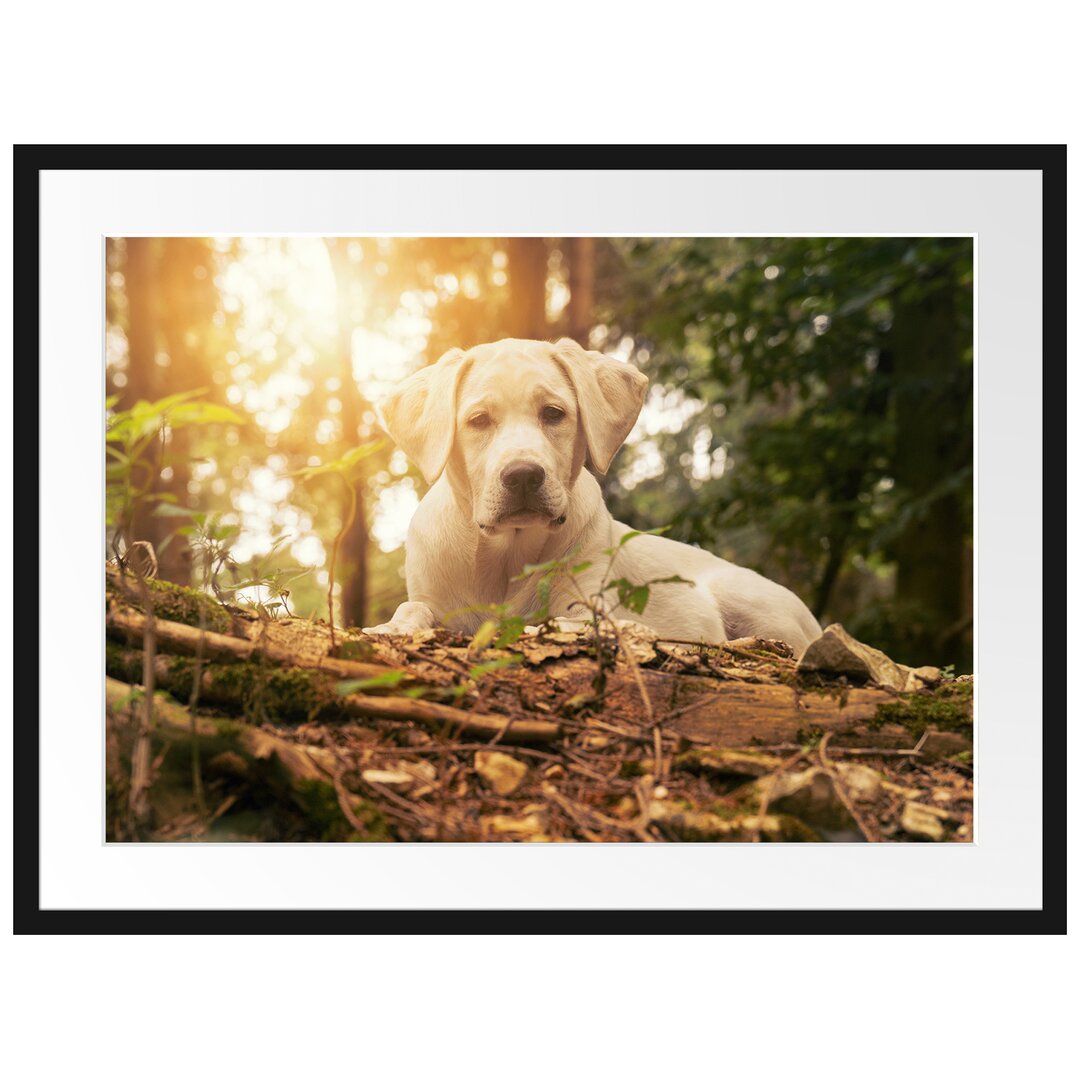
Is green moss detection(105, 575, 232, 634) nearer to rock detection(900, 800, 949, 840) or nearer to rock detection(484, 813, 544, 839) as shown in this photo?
rock detection(484, 813, 544, 839)

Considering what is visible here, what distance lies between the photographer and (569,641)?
10.7ft

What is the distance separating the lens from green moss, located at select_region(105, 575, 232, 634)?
3004 mm

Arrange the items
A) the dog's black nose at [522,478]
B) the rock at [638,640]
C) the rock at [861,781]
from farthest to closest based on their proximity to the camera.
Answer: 1. the dog's black nose at [522,478]
2. the rock at [638,640]
3. the rock at [861,781]

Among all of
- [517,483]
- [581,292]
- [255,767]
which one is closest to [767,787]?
[517,483]

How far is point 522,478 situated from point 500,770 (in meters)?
1.07

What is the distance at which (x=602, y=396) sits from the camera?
3.68 m

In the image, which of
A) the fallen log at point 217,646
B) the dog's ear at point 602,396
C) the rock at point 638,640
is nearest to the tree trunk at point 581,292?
the dog's ear at point 602,396

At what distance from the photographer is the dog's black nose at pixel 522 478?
3.35 meters

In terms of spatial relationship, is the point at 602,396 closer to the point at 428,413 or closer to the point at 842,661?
the point at 428,413

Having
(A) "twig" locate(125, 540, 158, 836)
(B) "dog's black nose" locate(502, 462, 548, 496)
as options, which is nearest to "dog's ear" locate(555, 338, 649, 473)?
(B) "dog's black nose" locate(502, 462, 548, 496)

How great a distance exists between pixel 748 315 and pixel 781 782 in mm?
5264

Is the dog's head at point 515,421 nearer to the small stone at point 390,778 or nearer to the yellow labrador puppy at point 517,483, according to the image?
the yellow labrador puppy at point 517,483
